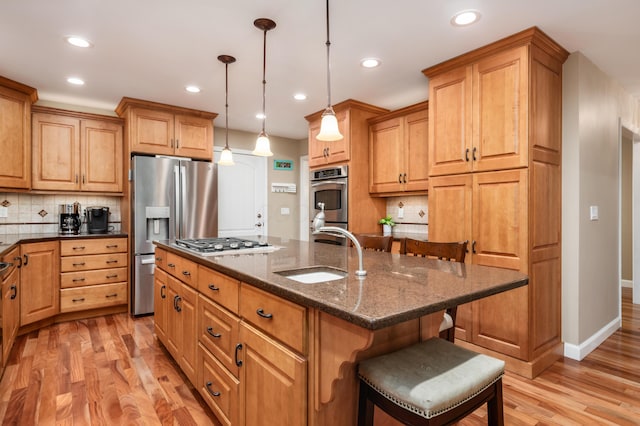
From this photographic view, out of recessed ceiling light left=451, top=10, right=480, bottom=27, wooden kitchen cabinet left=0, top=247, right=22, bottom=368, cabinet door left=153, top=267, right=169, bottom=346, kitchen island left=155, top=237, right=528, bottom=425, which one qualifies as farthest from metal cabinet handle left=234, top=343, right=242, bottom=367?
recessed ceiling light left=451, top=10, right=480, bottom=27

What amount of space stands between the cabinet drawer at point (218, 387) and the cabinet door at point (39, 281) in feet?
7.68

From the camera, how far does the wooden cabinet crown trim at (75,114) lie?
367 centimetres

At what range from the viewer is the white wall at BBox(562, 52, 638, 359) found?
8.83 feet

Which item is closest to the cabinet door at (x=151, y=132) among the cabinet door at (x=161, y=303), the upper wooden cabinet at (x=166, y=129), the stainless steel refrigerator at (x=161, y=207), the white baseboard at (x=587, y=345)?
the upper wooden cabinet at (x=166, y=129)

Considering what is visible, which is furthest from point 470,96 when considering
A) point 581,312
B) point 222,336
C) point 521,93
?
point 222,336

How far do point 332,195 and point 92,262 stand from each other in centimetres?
273

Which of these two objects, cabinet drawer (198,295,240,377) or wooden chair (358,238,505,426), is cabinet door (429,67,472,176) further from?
cabinet drawer (198,295,240,377)

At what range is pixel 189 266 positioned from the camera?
6.94 feet

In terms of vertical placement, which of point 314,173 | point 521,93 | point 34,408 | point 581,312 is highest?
point 521,93

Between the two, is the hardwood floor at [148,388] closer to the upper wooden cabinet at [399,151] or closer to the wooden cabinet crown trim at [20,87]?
the upper wooden cabinet at [399,151]

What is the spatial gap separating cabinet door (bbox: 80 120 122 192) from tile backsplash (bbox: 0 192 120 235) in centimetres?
27

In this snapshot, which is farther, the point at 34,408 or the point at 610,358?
the point at 610,358

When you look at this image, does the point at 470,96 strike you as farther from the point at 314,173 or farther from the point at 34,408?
the point at 34,408

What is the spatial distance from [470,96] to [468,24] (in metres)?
0.57
